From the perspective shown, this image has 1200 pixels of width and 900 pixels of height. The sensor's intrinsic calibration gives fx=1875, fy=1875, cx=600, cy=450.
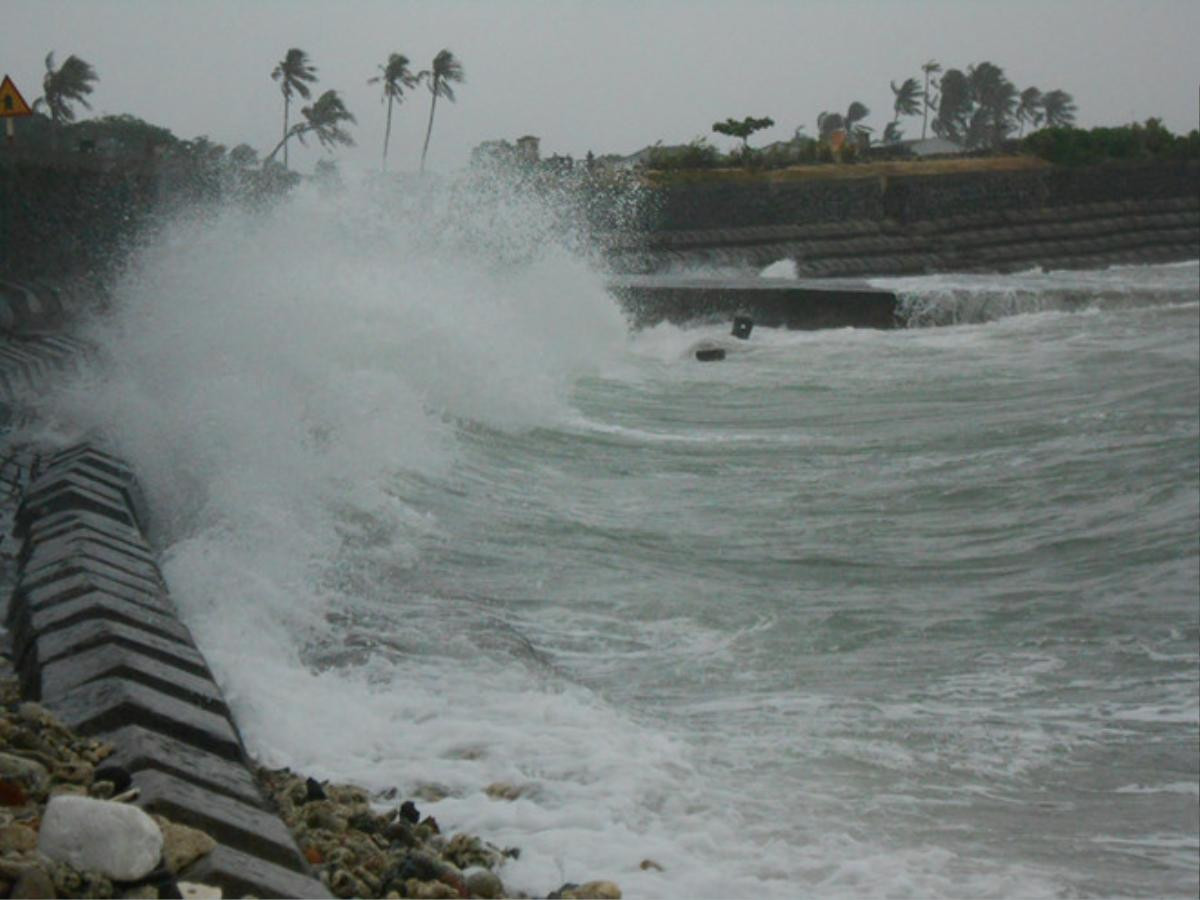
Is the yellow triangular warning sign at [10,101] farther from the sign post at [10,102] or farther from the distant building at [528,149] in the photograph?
the distant building at [528,149]

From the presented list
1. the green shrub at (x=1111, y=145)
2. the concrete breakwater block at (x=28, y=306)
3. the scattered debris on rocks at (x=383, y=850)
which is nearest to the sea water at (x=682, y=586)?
the scattered debris on rocks at (x=383, y=850)

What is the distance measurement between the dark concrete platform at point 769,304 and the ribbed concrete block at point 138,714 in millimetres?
18750

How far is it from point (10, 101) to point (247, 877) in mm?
18383

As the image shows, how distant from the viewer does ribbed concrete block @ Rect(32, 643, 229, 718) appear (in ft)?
16.3

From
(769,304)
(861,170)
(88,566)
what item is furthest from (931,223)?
(88,566)

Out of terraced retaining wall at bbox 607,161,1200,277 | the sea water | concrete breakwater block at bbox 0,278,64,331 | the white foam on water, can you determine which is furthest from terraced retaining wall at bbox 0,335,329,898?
the white foam on water

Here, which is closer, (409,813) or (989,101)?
(409,813)

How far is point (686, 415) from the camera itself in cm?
1544

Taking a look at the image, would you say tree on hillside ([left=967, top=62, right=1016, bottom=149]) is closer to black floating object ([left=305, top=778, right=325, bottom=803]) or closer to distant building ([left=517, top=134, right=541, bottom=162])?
distant building ([left=517, top=134, right=541, bottom=162])

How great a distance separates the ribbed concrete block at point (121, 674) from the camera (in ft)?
16.3

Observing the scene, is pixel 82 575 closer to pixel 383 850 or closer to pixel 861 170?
pixel 383 850

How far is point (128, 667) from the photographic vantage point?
500 centimetres

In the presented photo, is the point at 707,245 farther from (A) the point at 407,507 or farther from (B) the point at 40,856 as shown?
(B) the point at 40,856

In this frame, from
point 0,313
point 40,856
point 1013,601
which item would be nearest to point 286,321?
point 0,313
